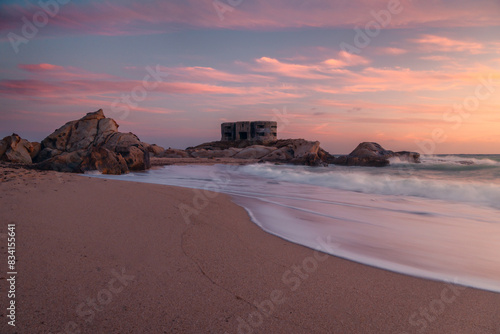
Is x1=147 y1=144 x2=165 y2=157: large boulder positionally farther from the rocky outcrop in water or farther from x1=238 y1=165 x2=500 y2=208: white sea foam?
x1=238 y1=165 x2=500 y2=208: white sea foam

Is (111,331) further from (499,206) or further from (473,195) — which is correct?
(473,195)

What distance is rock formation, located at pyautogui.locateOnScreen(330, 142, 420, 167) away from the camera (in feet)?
77.8

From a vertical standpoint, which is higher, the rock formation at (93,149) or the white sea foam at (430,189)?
the rock formation at (93,149)

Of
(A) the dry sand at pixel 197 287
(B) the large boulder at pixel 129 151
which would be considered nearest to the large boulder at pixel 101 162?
(B) the large boulder at pixel 129 151

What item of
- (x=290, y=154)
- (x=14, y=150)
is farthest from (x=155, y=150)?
(x=14, y=150)

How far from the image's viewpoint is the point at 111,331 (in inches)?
67.4

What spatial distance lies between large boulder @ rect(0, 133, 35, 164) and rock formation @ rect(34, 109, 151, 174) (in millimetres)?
692

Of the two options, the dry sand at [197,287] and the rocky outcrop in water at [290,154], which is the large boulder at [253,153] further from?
the dry sand at [197,287]

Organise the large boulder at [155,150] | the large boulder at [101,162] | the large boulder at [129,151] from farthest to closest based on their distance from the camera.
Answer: the large boulder at [155,150] → the large boulder at [129,151] → the large boulder at [101,162]

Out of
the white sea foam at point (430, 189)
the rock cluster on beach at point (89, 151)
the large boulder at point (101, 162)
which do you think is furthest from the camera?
the rock cluster on beach at point (89, 151)

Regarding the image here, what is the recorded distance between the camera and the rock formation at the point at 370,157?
2370cm

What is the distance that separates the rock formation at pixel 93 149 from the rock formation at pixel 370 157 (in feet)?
52.4

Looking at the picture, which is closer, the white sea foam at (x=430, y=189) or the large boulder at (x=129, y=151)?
the white sea foam at (x=430, y=189)

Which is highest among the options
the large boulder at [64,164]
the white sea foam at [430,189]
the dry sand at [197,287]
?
the large boulder at [64,164]
